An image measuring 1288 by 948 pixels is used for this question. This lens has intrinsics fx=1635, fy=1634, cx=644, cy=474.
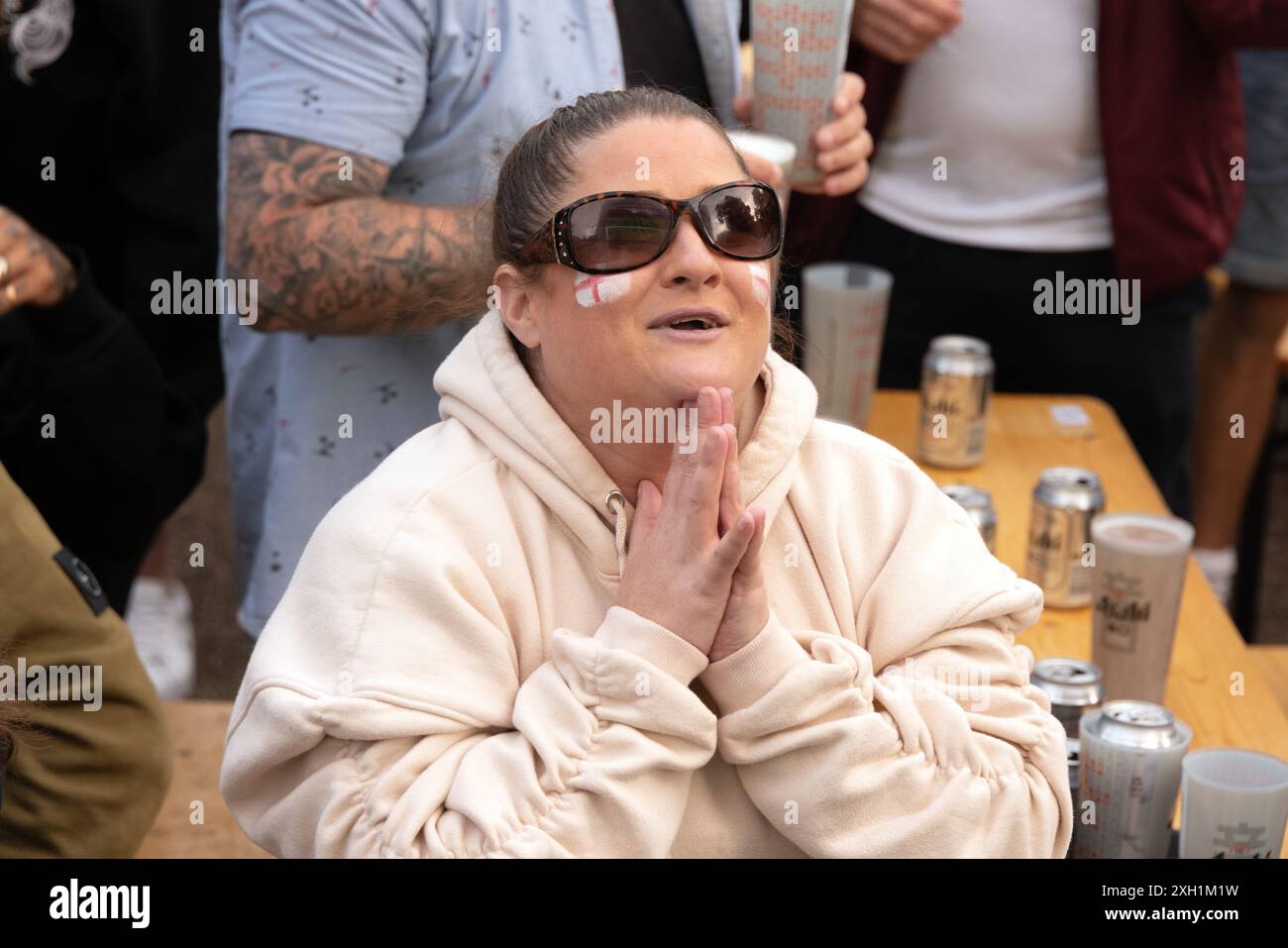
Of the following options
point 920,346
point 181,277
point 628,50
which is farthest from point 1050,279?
point 181,277

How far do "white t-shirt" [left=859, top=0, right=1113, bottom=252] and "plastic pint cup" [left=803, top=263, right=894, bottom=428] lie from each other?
40 cm

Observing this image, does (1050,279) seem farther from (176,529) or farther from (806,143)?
(176,529)

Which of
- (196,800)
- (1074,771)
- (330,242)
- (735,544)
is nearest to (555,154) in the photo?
(735,544)

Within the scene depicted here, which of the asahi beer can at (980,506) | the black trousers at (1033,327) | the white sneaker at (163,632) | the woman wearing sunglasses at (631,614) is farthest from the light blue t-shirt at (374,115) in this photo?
the white sneaker at (163,632)

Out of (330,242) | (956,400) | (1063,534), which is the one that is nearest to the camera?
(330,242)

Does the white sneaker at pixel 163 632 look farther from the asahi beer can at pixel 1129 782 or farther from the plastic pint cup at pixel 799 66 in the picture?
the asahi beer can at pixel 1129 782

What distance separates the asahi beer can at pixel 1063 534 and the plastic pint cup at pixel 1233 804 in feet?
2.26

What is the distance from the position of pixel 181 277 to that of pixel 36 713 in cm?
149

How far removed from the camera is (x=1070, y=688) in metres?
1.90

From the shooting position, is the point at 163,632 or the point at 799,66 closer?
the point at 799,66

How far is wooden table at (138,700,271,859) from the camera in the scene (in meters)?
2.16

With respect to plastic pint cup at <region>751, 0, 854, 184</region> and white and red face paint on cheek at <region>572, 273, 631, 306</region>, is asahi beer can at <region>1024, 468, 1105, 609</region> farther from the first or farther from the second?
white and red face paint on cheek at <region>572, 273, 631, 306</region>

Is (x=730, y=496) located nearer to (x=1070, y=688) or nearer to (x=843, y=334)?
(x=1070, y=688)

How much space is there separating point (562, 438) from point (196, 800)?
1043 millimetres
